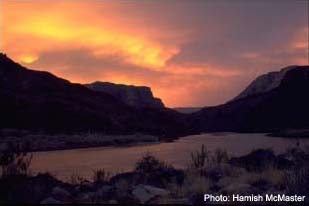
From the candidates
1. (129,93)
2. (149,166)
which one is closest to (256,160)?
(149,166)

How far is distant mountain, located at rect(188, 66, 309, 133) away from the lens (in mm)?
114188

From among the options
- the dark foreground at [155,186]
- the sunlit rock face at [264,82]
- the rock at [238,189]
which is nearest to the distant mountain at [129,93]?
the sunlit rock face at [264,82]

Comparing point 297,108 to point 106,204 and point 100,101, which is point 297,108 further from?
point 106,204

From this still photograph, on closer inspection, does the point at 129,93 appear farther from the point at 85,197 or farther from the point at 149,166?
the point at 85,197

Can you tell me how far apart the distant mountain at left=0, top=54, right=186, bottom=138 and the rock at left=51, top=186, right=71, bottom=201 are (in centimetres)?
4968

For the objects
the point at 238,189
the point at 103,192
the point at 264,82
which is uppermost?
the point at 264,82

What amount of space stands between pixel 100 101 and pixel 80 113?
62.6 ft

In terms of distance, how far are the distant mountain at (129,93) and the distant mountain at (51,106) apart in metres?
68.1

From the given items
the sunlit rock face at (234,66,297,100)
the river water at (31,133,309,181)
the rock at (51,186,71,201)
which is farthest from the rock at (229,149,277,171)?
the sunlit rock face at (234,66,297,100)

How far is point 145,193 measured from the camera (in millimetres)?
12391

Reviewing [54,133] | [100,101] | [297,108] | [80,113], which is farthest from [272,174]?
[297,108]

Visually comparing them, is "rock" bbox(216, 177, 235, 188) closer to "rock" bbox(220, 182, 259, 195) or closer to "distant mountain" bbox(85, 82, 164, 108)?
"rock" bbox(220, 182, 259, 195)

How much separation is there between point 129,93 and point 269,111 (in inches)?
2369

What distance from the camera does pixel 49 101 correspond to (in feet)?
240
